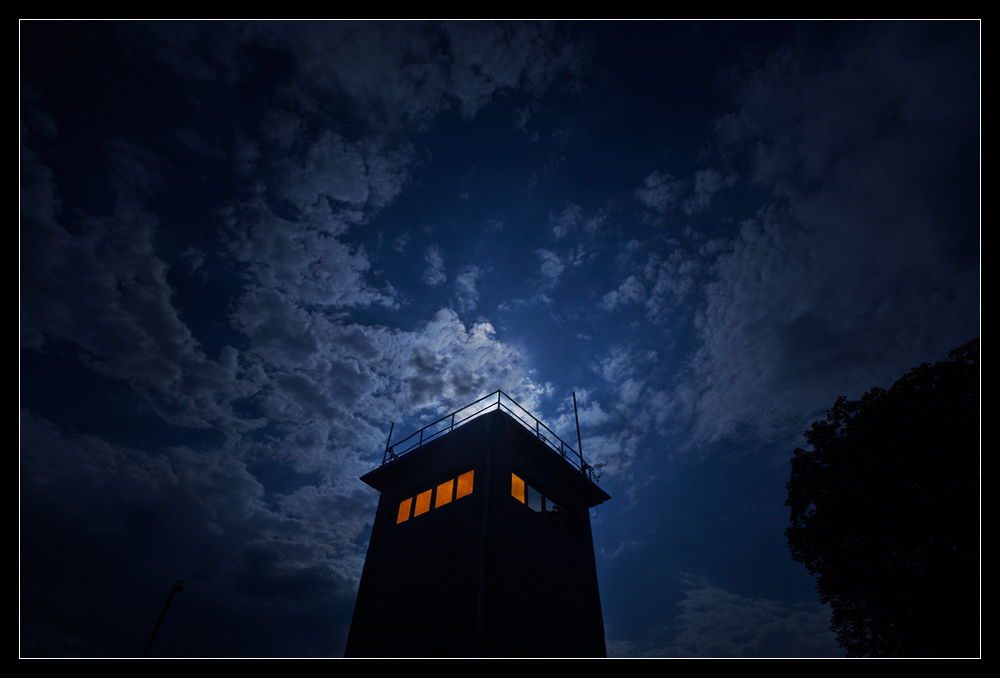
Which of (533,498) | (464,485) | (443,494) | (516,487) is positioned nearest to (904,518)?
(533,498)

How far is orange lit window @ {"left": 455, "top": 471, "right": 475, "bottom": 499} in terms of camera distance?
15.6 m

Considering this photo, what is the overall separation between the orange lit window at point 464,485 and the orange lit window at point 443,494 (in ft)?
1.64

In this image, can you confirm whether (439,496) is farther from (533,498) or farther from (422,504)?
(533,498)

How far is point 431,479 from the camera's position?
1734 centimetres

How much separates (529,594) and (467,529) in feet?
10.7

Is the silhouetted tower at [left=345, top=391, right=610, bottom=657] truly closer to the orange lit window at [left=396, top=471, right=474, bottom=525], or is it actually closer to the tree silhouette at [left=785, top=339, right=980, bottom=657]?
the orange lit window at [left=396, top=471, right=474, bottom=525]

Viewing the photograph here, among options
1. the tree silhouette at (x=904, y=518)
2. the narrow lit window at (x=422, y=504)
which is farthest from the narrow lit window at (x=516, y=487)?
the tree silhouette at (x=904, y=518)

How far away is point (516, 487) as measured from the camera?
1647 centimetres

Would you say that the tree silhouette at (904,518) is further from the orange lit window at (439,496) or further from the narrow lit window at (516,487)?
the orange lit window at (439,496)

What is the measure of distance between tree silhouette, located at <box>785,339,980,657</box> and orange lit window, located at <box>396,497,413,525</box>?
1781 centimetres

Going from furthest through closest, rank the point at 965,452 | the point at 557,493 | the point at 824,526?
the point at 557,493
the point at 824,526
the point at 965,452

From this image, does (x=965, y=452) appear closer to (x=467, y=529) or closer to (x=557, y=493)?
(x=557, y=493)
